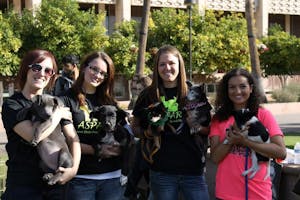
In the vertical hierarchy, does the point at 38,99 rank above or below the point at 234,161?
above

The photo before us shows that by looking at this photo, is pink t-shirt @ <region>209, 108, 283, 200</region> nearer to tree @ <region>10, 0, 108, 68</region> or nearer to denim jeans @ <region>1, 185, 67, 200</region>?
denim jeans @ <region>1, 185, 67, 200</region>

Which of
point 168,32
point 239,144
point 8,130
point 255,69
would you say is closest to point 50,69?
point 8,130

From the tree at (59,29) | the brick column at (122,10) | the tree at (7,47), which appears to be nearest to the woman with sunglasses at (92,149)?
the tree at (7,47)

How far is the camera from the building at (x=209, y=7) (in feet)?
121

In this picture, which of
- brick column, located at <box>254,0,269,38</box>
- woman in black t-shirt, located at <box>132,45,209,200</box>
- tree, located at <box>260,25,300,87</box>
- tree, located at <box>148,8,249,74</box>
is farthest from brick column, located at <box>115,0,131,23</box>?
woman in black t-shirt, located at <box>132,45,209,200</box>

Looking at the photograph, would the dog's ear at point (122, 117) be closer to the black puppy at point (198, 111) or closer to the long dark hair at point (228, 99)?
the black puppy at point (198, 111)

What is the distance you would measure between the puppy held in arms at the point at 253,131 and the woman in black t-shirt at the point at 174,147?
372 millimetres

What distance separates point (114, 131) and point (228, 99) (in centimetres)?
100

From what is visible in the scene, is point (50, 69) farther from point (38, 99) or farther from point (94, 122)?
point (94, 122)

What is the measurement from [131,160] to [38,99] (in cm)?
128

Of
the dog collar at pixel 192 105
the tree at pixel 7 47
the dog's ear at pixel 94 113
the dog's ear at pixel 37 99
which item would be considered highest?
the tree at pixel 7 47

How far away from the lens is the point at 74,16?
1164 inches

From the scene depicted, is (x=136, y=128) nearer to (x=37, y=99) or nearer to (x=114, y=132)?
(x=114, y=132)

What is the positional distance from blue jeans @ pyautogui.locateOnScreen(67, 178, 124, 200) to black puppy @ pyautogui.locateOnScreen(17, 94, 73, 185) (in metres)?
0.43
